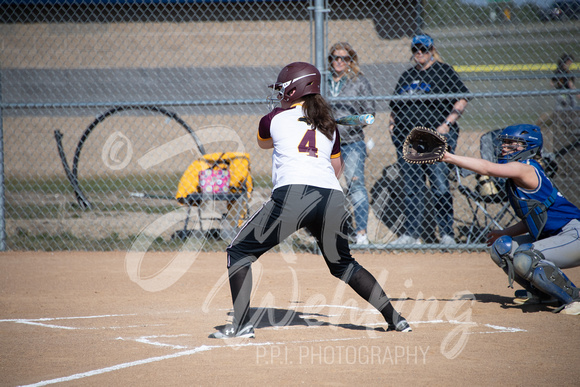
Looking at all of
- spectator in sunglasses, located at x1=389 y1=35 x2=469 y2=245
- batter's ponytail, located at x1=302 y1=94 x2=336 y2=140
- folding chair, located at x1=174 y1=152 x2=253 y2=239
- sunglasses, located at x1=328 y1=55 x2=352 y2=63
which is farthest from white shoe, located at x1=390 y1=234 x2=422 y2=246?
batter's ponytail, located at x1=302 y1=94 x2=336 y2=140

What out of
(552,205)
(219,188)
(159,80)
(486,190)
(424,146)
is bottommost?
(552,205)

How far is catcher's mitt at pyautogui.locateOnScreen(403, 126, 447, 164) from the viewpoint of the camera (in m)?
3.93

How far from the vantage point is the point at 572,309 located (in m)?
4.26

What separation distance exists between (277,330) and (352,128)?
3386 mm

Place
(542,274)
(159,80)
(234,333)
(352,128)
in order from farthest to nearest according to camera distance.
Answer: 1. (159,80)
2. (352,128)
3. (542,274)
4. (234,333)

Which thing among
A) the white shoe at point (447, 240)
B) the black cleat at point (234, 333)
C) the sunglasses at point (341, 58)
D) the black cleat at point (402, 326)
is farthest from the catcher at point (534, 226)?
the sunglasses at point (341, 58)

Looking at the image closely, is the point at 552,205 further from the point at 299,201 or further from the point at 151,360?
the point at 151,360

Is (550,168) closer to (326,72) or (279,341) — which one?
(326,72)

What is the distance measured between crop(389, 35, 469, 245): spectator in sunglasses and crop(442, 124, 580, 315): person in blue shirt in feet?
7.01

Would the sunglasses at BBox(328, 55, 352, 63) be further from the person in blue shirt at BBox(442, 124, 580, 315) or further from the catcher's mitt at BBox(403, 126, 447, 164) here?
the catcher's mitt at BBox(403, 126, 447, 164)

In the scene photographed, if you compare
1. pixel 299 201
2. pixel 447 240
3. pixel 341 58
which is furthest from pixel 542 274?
pixel 341 58

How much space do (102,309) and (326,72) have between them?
3.52 meters

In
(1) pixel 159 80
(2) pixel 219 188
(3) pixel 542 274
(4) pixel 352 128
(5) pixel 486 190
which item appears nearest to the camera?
(3) pixel 542 274

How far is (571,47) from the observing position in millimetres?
21000
